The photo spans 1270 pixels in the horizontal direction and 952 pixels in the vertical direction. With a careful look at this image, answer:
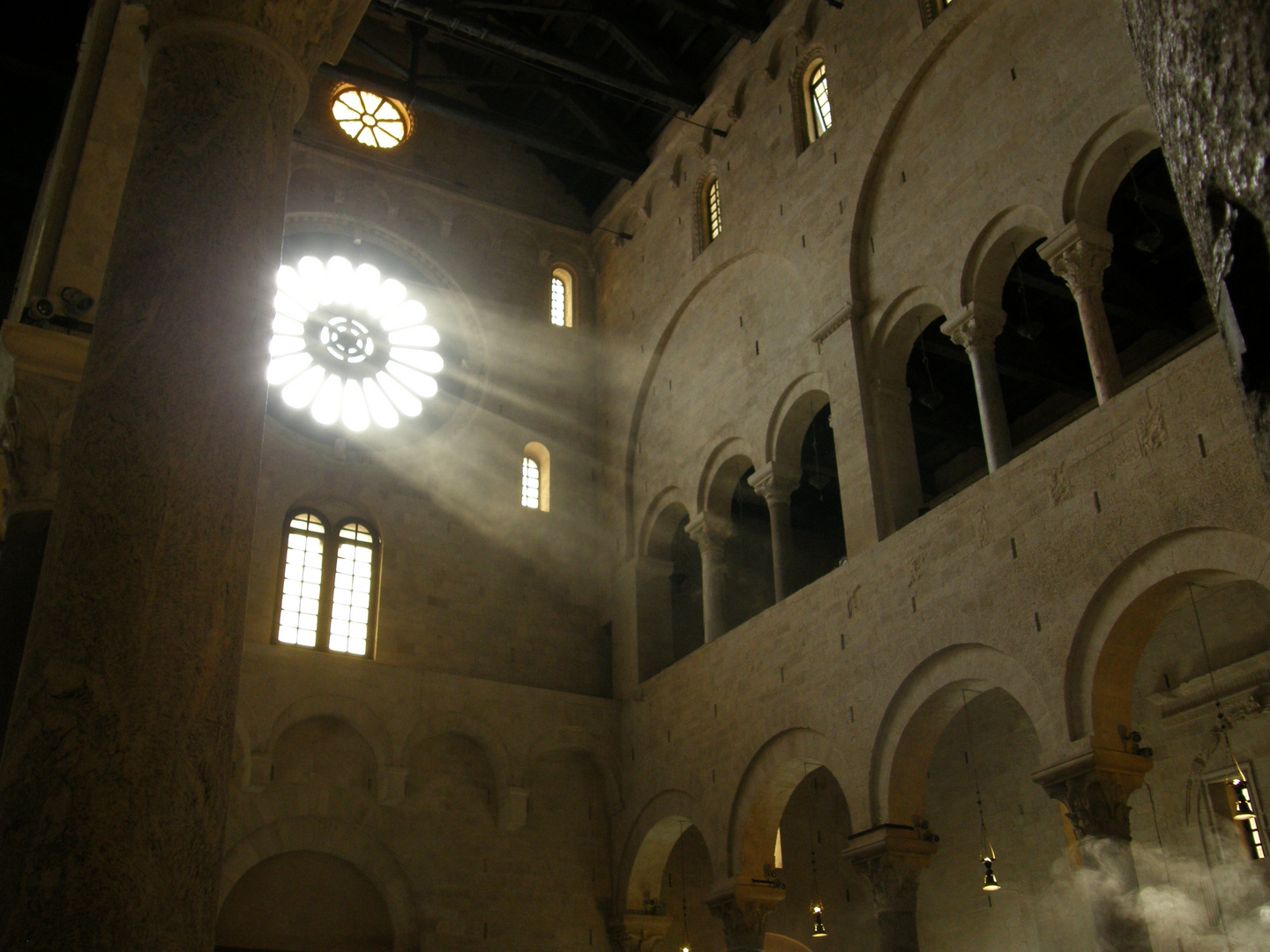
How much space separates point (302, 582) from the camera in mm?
15234

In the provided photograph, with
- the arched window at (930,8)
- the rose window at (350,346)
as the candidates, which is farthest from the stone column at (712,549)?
the arched window at (930,8)

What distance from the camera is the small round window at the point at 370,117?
Result: 18.4m

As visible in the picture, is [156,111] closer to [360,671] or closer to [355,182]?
[360,671]

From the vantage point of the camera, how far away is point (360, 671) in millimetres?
14445

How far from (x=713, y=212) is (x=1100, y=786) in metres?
10.5

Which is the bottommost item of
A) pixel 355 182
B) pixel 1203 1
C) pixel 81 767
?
pixel 81 767

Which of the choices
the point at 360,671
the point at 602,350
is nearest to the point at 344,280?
the point at 602,350

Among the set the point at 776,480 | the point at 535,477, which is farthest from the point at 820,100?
the point at 535,477

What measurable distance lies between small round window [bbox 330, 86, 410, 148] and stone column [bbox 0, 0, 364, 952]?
14.5 m

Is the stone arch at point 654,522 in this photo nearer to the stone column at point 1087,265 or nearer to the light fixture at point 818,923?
the light fixture at point 818,923

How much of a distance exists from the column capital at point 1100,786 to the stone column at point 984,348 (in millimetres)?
3437

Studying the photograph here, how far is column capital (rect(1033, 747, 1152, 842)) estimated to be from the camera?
9.10m

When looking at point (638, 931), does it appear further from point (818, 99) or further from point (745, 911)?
point (818, 99)

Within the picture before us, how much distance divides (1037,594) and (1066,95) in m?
4.73
